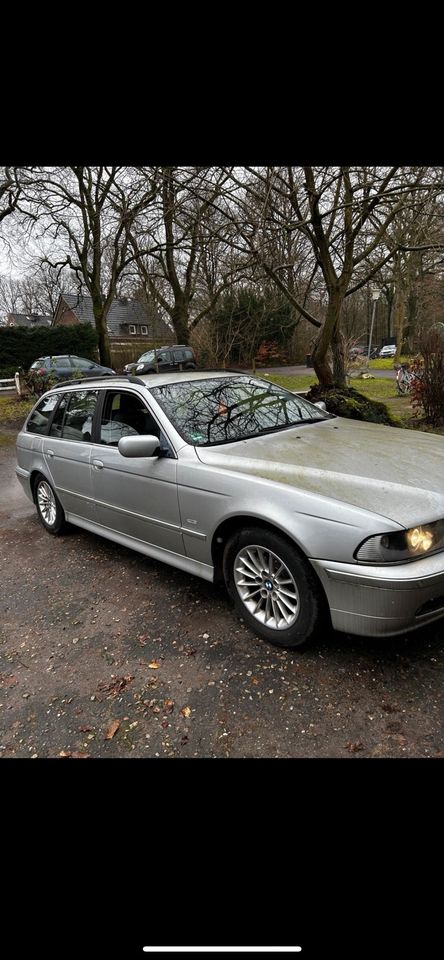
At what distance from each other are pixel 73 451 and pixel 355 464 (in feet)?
8.29

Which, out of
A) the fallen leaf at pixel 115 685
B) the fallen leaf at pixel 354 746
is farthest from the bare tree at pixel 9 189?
the fallen leaf at pixel 354 746

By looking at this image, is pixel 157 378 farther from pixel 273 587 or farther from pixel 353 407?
pixel 353 407

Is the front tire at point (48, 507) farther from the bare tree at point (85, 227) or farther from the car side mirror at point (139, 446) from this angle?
the bare tree at point (85, 227)

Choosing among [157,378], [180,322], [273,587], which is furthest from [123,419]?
[180,322]

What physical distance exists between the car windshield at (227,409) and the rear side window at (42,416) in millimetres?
1700

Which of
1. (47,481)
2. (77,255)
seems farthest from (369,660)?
(77,255)

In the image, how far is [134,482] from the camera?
3348mm

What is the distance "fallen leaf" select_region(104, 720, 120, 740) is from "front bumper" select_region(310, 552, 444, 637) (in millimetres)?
1199

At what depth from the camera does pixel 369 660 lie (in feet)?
8.18

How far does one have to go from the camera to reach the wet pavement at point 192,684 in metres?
2.08

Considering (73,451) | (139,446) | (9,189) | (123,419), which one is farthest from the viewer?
(9,189)
